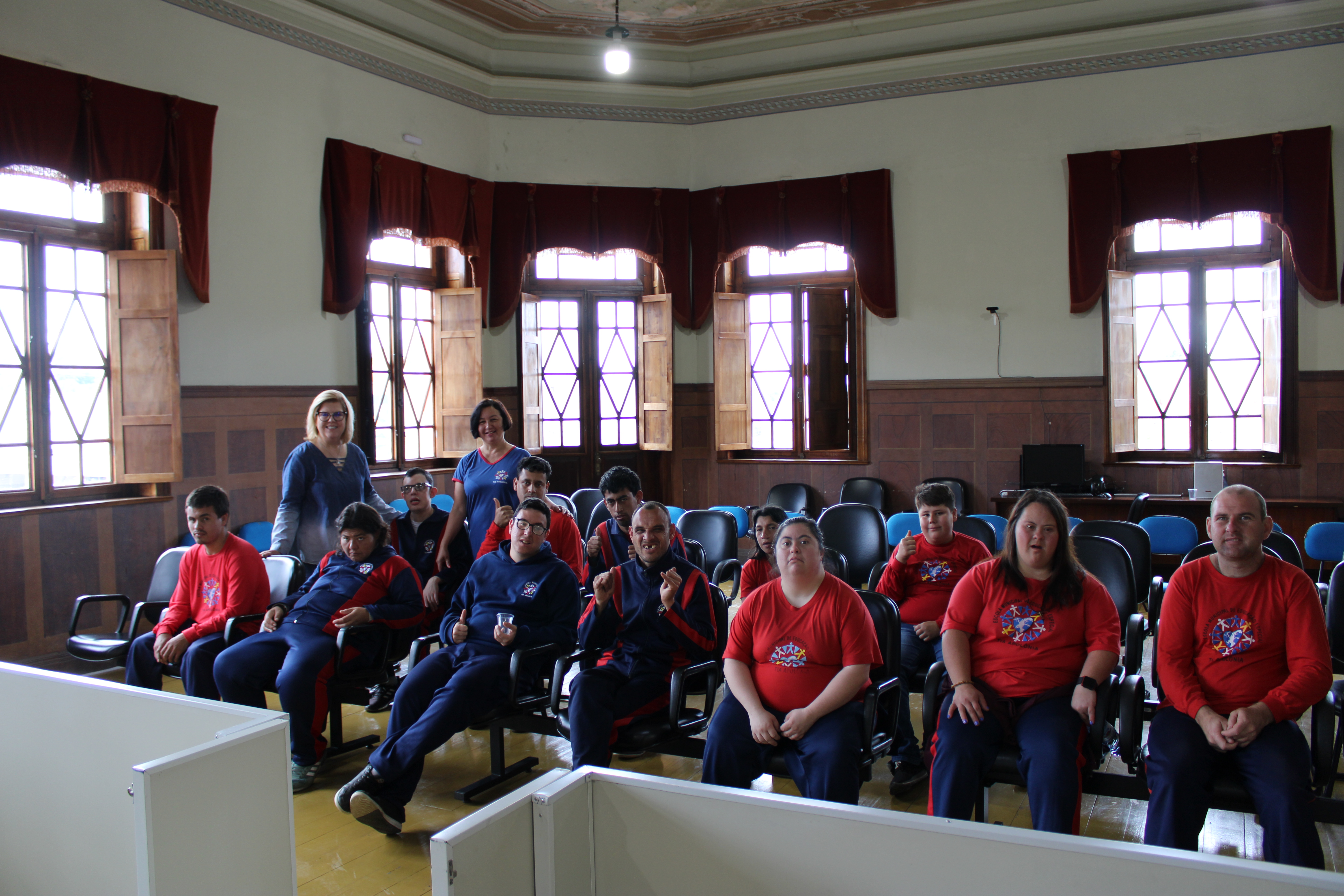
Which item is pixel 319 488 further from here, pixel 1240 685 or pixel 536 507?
pixel 1240 685

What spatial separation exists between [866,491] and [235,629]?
17.4ft

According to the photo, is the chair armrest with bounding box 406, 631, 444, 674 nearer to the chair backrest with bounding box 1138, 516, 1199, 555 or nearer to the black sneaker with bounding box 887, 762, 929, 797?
the black sneaker with bounding box 887, 762, 929, 797

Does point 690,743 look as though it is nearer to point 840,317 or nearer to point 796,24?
point 840,317

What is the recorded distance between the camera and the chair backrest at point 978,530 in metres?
4.54

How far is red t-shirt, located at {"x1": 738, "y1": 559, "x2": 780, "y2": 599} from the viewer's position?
3.68 m

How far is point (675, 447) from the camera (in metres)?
8.59

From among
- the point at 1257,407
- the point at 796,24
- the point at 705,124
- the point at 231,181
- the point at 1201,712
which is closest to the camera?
the point at 1201,712

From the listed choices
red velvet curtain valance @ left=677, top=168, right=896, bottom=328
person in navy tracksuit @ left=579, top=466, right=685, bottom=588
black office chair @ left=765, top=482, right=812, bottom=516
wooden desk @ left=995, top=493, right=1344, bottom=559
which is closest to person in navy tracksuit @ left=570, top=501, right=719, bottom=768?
person in navy tracksuit @ left=579, top=466, right=685, bottom=588

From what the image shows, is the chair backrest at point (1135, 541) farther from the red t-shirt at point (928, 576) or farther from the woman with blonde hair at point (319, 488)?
the woman with blonde hair at point (319, 488)

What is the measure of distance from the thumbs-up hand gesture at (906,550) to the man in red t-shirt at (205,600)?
2606 mm

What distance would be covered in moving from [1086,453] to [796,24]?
166 inches

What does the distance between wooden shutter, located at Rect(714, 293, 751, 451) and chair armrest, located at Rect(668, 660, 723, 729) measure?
5.26 metres

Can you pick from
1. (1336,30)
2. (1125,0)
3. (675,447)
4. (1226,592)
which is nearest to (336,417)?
(1226,592)

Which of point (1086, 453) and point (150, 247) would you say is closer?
point (150, 247)
